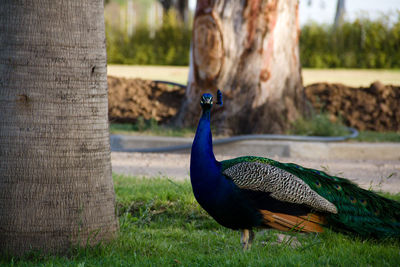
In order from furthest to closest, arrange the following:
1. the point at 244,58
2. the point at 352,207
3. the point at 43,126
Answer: the point at 244,58 → the point at 352,207 → the point at 43,126

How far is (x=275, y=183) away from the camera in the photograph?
3.79 m

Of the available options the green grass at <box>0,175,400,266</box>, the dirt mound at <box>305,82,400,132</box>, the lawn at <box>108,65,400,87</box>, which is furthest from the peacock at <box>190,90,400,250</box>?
the lawn at <box>108,65,400,87</box>

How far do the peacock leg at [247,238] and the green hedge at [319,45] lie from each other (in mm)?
13438

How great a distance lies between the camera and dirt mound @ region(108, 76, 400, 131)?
10438 millimetres

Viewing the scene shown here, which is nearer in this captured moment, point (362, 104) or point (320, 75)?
point (362, 104)

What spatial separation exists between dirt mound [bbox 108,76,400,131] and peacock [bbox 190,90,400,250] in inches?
244

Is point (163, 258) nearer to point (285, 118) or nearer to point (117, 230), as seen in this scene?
point (117, 230)

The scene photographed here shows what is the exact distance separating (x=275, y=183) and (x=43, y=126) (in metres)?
Answer: 1.66

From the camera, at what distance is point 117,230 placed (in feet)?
13.2

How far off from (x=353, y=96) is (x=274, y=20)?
3067 millimetres

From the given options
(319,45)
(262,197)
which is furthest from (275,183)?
(319,45)

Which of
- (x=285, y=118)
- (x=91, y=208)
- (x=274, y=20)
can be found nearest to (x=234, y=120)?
(x=285, y=118)

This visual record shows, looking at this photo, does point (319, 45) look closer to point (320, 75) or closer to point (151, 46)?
point (320, 75)

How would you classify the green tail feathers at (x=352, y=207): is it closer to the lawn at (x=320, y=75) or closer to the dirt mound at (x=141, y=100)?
the dirt mound at (x=141, y=100)
